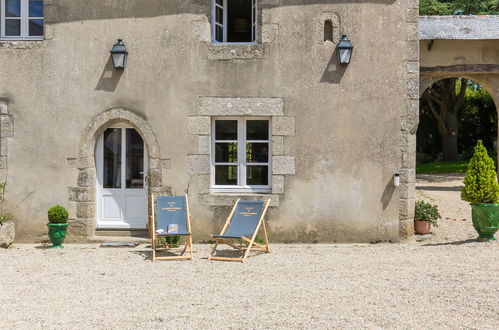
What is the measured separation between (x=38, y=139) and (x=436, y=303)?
21.2ft

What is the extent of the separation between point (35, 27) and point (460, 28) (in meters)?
9.89

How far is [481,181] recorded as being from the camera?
8273 mm

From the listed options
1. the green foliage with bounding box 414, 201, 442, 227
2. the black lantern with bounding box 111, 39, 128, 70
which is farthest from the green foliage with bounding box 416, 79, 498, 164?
the black lantern with bounding box 111, 39, 128, 70

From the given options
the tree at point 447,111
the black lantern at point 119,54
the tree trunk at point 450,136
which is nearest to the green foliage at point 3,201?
the black lantern at point 119,54

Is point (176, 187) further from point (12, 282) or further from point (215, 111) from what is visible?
point (12, 282)

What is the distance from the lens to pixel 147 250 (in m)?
8.33

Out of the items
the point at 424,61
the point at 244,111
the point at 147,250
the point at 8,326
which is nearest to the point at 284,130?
the point at 244,111

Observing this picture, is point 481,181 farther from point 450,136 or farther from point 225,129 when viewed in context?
point 450,136

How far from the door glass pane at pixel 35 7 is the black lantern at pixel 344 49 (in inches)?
188

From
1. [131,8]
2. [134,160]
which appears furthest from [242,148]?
[131,8]

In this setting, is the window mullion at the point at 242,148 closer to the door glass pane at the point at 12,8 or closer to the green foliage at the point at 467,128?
the door glass pane at the point at 12,8

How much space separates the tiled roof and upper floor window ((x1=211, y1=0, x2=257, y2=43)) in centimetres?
584

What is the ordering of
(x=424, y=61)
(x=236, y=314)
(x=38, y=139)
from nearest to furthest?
(x=236, y=314)
(x=38, y=139)
(x=424, y=61)

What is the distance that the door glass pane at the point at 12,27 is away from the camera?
9.13 meters
